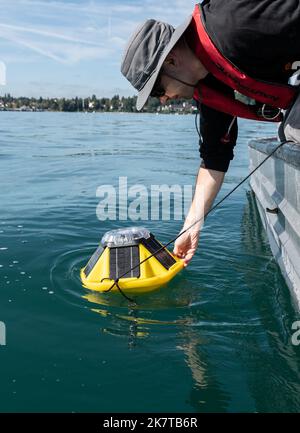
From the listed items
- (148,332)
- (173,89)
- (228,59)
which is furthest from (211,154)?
(148,332)

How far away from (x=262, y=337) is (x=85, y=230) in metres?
4.00

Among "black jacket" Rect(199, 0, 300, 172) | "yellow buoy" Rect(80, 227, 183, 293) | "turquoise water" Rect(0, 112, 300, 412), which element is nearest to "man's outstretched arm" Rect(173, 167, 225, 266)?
"yellow buoy" Rect(80, 227, 183, 293)

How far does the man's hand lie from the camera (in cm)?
449

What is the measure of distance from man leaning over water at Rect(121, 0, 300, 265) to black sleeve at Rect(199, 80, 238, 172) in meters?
0.23

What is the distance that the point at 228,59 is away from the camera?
2.84 meters

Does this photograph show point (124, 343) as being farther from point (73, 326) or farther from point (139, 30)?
point (139, 30)

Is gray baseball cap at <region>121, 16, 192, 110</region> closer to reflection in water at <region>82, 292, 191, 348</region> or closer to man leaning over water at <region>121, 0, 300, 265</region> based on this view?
man leaning over water at <region>121, 0, 300, 265</region>

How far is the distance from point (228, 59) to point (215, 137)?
123cm

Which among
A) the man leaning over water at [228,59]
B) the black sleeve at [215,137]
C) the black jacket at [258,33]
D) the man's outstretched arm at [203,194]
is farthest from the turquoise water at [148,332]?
the black jacket at [258,33]

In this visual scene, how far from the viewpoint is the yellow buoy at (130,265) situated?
479cm

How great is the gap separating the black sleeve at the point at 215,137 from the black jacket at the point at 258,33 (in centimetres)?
92

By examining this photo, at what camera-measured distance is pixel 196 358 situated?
12.3 feet

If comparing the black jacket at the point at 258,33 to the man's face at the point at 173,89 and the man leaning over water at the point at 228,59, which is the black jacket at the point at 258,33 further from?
the man's face at the point at 173,89

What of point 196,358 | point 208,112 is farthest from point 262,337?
point 208,112
